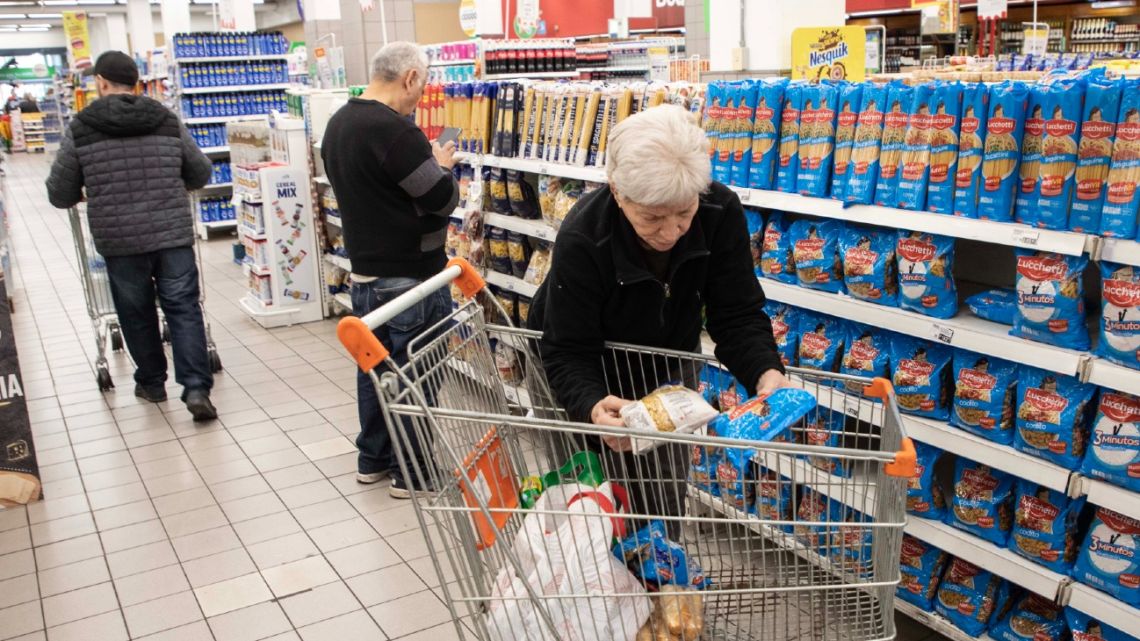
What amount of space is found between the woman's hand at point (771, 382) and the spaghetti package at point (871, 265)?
0.82 meters

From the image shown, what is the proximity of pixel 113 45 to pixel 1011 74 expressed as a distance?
32808mm

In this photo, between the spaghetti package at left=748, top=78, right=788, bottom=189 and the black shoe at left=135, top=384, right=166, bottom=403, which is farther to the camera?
the black shoe at left=135, top=384, right=166, bottom=403

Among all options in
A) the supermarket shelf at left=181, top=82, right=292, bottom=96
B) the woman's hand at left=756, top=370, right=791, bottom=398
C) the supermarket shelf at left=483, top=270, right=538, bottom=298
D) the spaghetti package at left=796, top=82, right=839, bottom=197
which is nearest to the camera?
the woman's hand at left=756, top=370, right=791, bottom=398

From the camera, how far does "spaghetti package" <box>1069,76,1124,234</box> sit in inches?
90.0

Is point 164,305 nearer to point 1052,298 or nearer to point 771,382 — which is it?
point 771,382

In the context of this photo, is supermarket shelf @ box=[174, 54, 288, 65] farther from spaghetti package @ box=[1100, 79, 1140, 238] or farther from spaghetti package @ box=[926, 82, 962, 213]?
spaghetti package @ box=[1100, 79, 1140, 238]

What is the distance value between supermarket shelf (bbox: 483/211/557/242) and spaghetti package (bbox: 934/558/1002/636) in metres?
2.20

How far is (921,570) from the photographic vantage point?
3055 millimetres

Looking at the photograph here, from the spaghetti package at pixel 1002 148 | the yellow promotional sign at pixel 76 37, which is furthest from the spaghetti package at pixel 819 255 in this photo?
the yellow promotional sign at pixel 76 37

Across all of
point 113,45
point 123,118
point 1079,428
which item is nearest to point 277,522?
point 123,118

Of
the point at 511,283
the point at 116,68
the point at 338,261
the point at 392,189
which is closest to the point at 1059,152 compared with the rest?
the point at 392,189

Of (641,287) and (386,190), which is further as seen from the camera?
(386,190)

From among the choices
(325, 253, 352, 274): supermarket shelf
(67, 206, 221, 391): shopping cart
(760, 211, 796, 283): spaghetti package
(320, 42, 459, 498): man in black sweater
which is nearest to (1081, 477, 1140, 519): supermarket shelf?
(760, 211, 796, 283): spaghetti package

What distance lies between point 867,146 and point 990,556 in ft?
4.07
